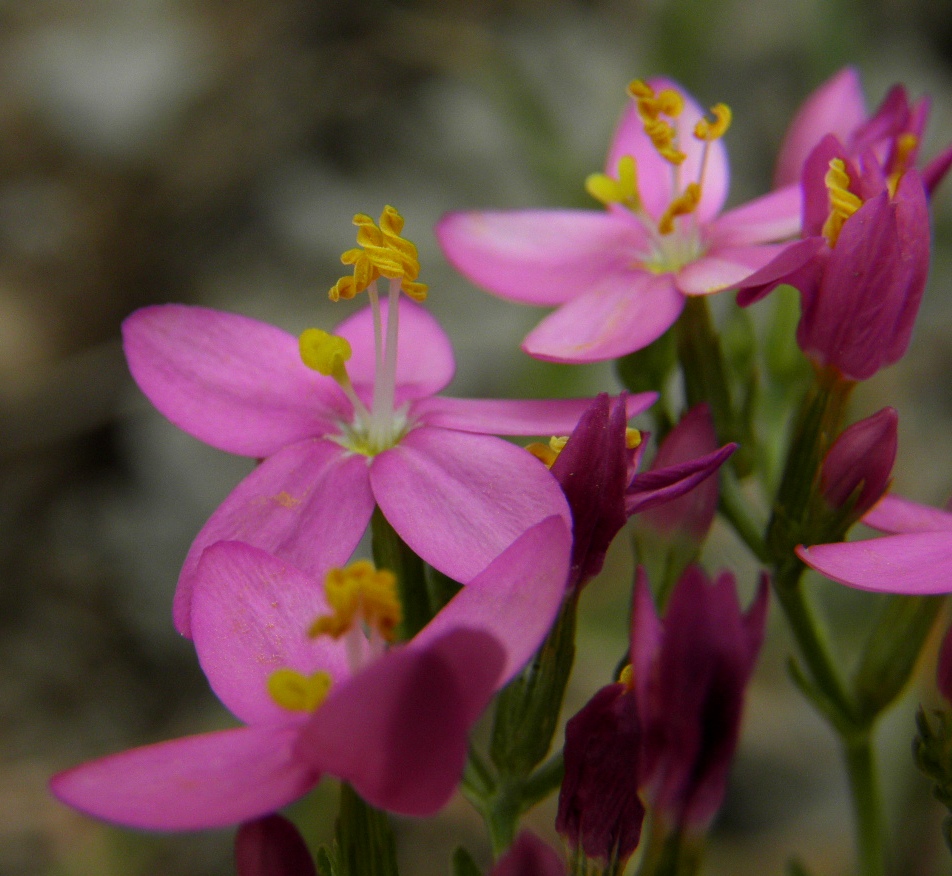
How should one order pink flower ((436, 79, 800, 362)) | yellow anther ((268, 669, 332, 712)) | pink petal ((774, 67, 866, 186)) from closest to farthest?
yellow anther ((268, 669, 332, 712))
pink flower ((436, 79, 800, 362))
pink petal ((774, 67, 866, 186))

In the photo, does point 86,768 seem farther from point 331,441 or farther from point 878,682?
point 878,682

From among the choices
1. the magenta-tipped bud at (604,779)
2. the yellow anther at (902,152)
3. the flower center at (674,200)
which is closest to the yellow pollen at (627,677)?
the magenta-tipped bud at (604,779)

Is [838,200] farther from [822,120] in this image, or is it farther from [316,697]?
[316,697]

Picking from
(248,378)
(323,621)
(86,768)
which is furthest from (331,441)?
(86,768)

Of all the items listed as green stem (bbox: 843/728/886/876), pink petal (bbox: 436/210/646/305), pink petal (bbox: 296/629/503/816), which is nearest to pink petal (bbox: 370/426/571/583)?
pink petal (bbox: 296/629/503/816)

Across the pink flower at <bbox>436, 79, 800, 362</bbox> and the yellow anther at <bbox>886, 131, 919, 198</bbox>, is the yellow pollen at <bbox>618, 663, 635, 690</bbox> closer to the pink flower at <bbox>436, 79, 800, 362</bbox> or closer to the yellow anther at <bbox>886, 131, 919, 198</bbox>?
the pink flower at <bbox>436, 79, 800, 362</bbox>

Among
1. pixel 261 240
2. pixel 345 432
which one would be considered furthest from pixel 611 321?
pixel 261 240
